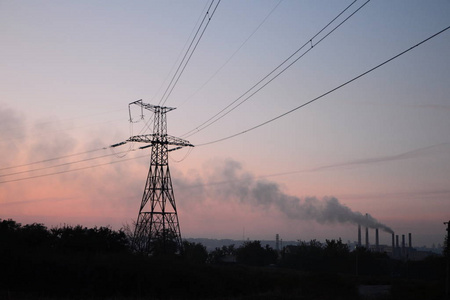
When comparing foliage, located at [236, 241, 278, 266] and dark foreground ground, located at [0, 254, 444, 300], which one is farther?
foliage, located at [236, 241, 278, 266]

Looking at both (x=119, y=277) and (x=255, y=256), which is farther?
(x=255, y=256)

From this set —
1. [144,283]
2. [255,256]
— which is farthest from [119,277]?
[255,256]

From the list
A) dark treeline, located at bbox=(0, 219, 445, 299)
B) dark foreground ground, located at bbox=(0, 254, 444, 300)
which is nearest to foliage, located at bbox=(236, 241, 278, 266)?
dark treeline, located at bbox=(0, 219, 445, 299)

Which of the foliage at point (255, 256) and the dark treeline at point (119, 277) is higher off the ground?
the dark treeline at point (119, 277)

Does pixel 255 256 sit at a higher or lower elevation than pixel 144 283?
lower

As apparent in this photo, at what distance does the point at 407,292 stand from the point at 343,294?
4.96 m

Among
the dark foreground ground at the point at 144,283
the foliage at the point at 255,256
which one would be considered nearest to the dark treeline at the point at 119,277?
the dark foreground ground at the point at 144,283

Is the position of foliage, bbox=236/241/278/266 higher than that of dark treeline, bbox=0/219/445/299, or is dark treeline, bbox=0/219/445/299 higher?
dark treeline, bbox=0/219/445/299

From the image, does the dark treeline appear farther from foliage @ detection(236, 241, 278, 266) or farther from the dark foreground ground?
foliage @ detection(236, 241, 278, 266)

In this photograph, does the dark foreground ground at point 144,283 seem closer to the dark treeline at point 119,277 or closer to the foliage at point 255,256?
the dark treeline at point 119,277

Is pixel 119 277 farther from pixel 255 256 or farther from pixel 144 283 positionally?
pixel 255 256

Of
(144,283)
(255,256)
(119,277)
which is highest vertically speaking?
(119,277)

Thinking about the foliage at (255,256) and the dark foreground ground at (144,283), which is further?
the foliage at (255,256)

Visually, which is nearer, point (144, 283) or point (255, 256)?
point (144, 283)
